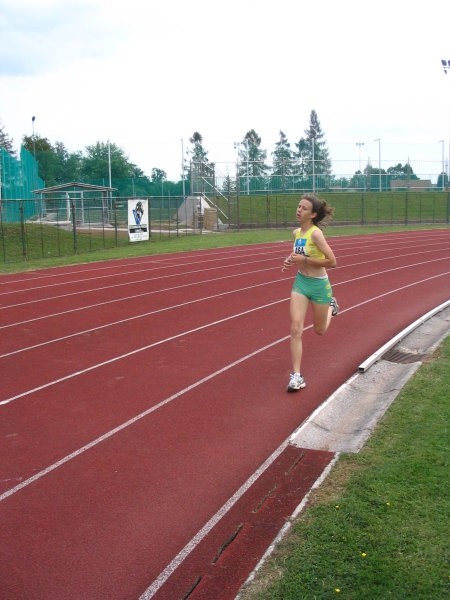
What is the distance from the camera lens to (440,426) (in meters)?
5.73

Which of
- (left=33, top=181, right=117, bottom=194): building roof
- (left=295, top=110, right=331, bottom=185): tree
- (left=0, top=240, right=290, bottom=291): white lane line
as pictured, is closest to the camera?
(left=0, top=240, right=290, bottom=291): white lane line

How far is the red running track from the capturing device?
4039 millimetres

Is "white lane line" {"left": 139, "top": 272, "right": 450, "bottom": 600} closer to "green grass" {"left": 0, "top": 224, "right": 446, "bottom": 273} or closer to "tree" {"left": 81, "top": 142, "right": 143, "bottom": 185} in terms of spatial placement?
"green grass" {"left": 0, "top": 224, "right": 446, "bottom": 273}

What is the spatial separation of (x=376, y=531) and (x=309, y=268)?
11.6 feet

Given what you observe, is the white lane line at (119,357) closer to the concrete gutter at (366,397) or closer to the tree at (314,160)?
the concrete gutter at (366,397)

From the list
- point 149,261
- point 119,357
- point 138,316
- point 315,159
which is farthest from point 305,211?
point 315,159

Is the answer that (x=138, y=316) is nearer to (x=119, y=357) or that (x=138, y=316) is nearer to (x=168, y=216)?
(x=119, y=357)

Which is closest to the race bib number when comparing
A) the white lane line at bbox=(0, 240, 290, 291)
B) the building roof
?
the white lane line at bbox=(0, 240, 290, 291)

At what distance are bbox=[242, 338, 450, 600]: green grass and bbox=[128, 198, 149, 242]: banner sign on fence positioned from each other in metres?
24.2

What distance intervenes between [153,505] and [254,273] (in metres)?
13.7

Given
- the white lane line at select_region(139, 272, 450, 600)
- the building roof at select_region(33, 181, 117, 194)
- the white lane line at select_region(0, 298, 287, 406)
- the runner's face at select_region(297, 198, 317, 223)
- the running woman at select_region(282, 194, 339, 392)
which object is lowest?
the white lane line at select_region(139, 272, 450, 600)

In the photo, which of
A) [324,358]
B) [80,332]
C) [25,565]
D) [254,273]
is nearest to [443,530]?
[25,565]

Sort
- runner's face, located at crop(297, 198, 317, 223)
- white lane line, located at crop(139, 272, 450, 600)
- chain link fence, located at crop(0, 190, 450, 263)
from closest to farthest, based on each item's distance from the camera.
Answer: white lane line, located at crop(139, 272, 450, 600)
runner's face, located at crop(297, 198, 317, 223)
chain link fence, located at crop(0, 190, 450, 263)

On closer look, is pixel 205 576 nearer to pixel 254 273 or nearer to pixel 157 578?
pixel 157 578
